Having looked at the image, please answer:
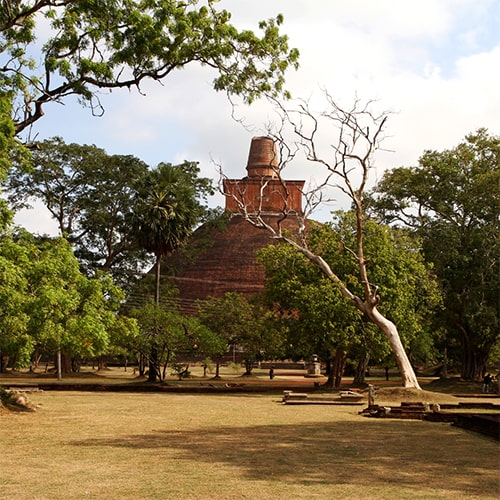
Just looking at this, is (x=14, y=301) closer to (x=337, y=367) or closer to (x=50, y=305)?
(x=50, y=305)

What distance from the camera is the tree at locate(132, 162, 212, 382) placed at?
117 ft

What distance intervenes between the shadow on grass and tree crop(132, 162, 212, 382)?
2193 centimetres

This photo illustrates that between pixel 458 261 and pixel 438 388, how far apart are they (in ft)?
19.9

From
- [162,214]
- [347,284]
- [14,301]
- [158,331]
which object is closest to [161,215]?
[162,214]

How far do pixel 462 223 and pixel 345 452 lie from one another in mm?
26202

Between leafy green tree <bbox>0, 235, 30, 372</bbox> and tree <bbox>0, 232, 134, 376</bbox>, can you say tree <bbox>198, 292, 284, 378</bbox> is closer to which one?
tree <bbox>0, 232, 134, 376</bbox>

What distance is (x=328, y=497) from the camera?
24.9ft

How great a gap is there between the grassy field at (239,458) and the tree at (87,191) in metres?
28.6

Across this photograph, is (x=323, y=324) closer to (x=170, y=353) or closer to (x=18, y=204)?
(x=170, y=353)

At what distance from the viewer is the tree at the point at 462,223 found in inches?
1313

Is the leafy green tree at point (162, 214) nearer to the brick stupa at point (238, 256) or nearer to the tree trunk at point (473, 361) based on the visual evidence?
the tree trunk at point (473, 361)

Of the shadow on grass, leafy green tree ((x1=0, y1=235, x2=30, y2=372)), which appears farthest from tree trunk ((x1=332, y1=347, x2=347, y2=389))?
the shadow on grass

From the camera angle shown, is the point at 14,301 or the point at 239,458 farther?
the point at 14,301

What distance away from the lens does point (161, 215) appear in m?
35.7
